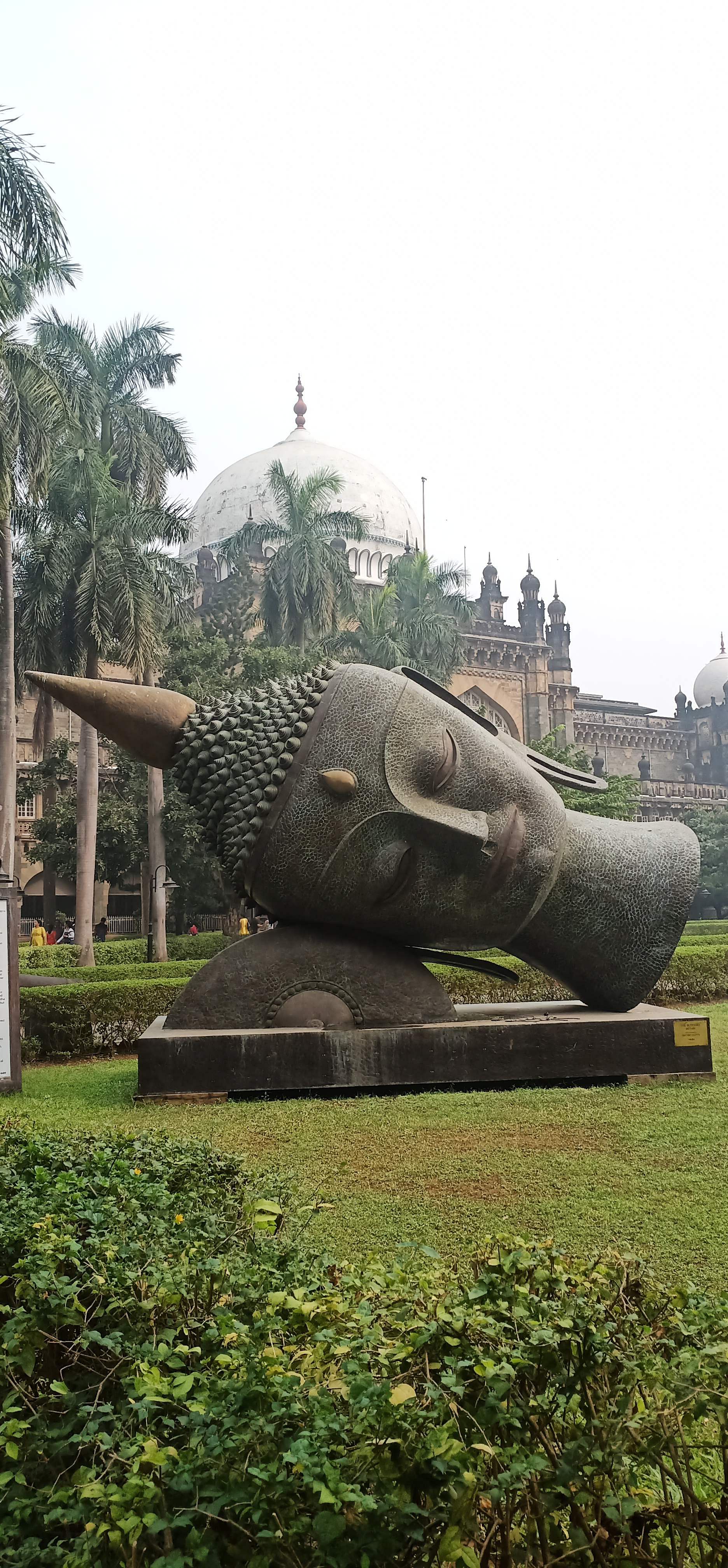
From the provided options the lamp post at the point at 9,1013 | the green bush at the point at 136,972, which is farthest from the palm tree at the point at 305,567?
the lamp post at the point at 9,1013

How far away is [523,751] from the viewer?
25.1ft

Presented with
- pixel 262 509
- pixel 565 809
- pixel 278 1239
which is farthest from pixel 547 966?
pixel 262 509

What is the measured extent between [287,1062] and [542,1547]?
503 centimetres

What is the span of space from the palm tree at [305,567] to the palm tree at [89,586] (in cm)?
661

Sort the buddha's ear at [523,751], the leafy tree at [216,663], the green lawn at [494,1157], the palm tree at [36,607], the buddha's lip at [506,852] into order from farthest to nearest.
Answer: the leafy tree at [216,663]
the palm tree at [36,607]
the buddha's ear at [523,751]
the buddha's lip at [506,852]
the green lawn at [494,1157]

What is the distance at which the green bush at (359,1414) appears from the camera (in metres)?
1.66

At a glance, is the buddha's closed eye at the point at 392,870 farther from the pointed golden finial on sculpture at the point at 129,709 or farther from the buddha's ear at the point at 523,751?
the pointed golden finial on sculpture at the point at 129,709

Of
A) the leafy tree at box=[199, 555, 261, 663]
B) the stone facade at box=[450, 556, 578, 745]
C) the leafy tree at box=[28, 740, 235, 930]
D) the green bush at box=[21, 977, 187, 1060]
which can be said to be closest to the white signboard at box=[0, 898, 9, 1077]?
the green bush at box=[21, 977, 187, 1060]

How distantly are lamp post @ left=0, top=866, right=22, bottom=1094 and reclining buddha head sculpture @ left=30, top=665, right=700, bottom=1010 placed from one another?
5.18ft

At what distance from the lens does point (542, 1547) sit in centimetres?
173

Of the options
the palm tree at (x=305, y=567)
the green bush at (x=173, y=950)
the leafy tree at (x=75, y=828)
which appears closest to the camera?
the green bush at (x=173, y=950)

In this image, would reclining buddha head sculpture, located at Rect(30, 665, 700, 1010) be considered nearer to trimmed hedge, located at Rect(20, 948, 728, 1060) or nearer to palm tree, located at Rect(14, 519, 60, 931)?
trimmed hedge, located at Rect(20, 948, 728, 1060)

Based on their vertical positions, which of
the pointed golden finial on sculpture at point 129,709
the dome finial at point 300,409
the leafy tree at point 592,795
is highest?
the dome finial at point 300,409

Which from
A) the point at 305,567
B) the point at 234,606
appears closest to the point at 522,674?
the point at 234,606
